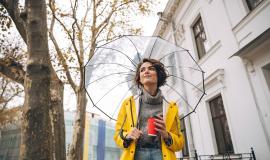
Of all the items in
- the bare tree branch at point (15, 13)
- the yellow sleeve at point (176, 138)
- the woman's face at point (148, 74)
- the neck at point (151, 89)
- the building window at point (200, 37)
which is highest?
the building window at point (200, 37)

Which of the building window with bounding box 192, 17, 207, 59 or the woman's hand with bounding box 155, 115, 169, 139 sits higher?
the building window with bounding box 192, 17, 207, 59

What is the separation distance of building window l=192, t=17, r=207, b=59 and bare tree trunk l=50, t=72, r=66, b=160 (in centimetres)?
590

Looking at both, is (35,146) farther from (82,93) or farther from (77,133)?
(82,93)

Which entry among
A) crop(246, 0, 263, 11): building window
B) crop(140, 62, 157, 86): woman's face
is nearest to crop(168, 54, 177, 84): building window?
crop(140, 62, 157, 86): woman's face

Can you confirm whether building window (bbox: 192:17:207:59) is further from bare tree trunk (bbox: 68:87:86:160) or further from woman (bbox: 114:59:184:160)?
woman (bbox: 114:59:184:160)

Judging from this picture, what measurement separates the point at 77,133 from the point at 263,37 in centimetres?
669

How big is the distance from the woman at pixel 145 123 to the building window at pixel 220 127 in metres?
5.29

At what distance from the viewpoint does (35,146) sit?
9.18ft

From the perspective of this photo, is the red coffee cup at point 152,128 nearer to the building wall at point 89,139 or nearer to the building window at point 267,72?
the building window at point 267,72

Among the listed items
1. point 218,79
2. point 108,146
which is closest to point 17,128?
point 108,146

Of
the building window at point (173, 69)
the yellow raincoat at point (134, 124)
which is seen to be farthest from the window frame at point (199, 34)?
the yellow raincoat at point (134, 124)

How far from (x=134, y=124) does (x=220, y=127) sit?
606 centimetres

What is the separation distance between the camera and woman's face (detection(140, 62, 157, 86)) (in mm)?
2346

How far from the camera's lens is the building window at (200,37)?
865 centimetres
